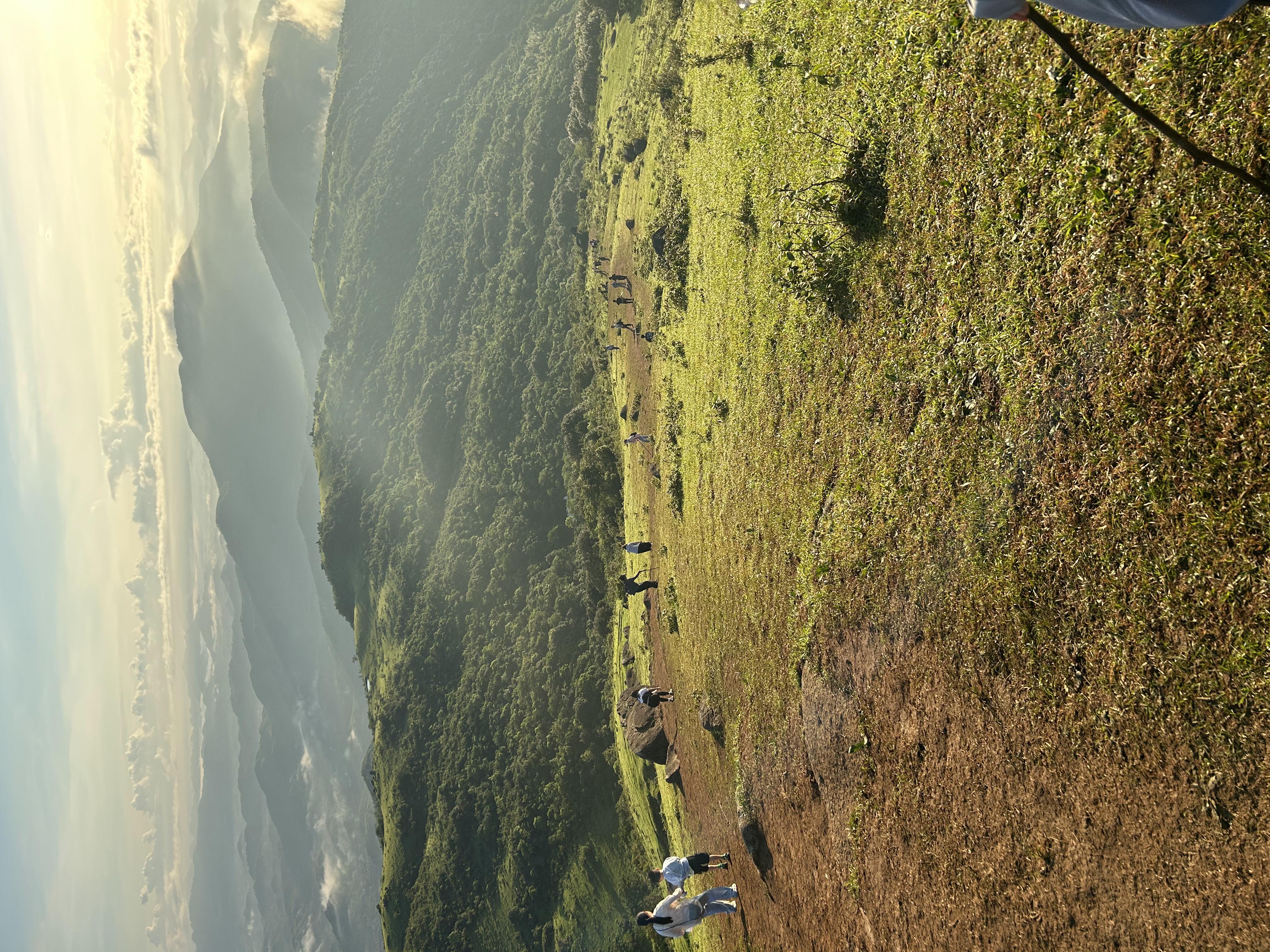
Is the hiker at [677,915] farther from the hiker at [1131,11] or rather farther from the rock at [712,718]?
the hiker at [1131,11]

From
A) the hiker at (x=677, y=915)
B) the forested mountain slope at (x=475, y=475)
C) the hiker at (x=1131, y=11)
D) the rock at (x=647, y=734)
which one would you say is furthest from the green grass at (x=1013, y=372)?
the forested mountain slope at (x=475, y=475)

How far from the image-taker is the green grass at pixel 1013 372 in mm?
6590

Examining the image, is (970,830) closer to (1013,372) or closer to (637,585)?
(1013,372)

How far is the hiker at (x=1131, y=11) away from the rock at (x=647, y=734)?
81.2ft

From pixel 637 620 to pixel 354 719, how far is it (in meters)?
182

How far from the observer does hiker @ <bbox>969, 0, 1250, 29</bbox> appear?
4316 millimetres

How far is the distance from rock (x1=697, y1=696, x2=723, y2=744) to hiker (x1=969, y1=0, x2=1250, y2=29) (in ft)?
Answer: 58.6

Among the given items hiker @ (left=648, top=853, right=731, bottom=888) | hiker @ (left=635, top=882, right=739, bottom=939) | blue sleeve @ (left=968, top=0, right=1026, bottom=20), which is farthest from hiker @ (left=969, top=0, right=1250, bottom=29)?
hiker @ (left=648, top=853, right=731, bottom=888)

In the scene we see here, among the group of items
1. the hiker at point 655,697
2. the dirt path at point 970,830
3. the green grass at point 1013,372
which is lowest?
the hiker at point 655,697

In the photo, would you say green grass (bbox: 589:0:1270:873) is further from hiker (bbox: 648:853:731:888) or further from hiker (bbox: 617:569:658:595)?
hiker (bbox: 617:569:658:595)

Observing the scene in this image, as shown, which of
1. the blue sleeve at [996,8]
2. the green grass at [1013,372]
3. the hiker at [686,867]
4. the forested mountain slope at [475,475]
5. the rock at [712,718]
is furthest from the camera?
the forested mountain slope at [475,475]

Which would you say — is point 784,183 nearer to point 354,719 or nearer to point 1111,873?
point 1111,873

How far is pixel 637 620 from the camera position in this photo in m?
31.8

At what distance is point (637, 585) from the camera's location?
28781 millimetres
